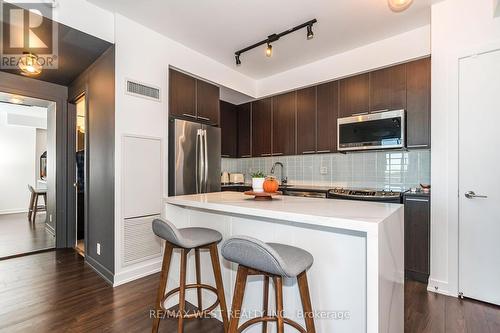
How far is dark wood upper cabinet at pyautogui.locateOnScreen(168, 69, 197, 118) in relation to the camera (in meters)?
3.11

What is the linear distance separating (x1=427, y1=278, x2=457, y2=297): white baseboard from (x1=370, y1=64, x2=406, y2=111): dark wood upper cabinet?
1.92 metres

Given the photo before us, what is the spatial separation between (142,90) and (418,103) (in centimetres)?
319

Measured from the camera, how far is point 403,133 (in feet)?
9.45

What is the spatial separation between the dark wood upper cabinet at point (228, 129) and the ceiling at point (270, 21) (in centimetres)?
125

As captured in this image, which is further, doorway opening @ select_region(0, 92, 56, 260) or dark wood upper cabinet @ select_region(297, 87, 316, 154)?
doorway opening @ select_region(0, 92, 56, 260)

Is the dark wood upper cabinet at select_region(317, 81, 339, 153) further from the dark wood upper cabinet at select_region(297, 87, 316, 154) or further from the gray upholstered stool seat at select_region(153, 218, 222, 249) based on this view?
the gray upholstered stool seat at select_region(153, 218, 222, 249)

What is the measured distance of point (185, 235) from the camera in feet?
5.41

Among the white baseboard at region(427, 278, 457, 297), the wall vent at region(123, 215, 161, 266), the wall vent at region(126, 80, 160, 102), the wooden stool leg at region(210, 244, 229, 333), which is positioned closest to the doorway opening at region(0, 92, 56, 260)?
the wall vent at region(123, 215, 161, 266)

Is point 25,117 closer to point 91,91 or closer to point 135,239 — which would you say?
point 91,91

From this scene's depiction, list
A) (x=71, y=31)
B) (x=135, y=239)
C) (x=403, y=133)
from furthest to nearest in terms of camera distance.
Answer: (x=403, y=133)
(x=135, y=239)
(x=71, y=31)

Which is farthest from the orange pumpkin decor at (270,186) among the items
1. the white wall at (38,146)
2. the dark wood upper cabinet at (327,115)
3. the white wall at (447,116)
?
the white wall at (38,146)

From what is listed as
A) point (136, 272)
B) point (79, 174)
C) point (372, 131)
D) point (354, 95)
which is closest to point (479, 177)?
point (372, 131)

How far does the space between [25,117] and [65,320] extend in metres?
7.08

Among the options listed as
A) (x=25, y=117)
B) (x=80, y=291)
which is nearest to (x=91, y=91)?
(x=80, y=291)
